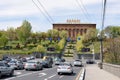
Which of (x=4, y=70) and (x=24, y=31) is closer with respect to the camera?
(x=4, y=70)

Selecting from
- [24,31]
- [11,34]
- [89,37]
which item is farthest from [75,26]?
[24,31]

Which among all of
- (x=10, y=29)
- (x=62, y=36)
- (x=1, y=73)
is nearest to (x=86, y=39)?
(x=62, y=36)

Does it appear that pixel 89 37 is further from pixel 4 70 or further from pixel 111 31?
pixel 4 70

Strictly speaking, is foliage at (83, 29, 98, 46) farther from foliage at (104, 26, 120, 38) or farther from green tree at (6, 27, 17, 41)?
green tree at (6, 27, 17, 41)

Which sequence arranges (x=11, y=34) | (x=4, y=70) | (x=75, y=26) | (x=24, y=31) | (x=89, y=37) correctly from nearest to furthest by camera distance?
(x=4, y=70) < (x=24, y=31) < (x=89, y=37) < (x=11, y=34) < (x=75, y=26)

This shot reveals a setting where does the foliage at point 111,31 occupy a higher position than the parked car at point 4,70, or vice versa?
the foliage at point 111,31

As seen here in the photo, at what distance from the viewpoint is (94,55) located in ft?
425

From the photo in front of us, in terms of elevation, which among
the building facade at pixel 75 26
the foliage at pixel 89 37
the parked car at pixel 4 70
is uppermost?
the building facade at pixel 75 26

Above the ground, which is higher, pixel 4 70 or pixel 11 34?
pixel 11 34

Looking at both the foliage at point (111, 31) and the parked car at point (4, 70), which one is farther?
the foliage at point (111, 31)

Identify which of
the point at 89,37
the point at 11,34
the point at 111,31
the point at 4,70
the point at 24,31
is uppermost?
the point at 111,31

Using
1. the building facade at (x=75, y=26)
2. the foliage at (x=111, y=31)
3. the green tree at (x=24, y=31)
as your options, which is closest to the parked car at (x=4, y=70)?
the foliage at (x=111, y=31)

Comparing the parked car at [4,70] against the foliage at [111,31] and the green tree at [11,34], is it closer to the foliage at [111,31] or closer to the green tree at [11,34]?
the foliage at [111,31]

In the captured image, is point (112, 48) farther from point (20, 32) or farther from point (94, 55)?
point (20, 32)
